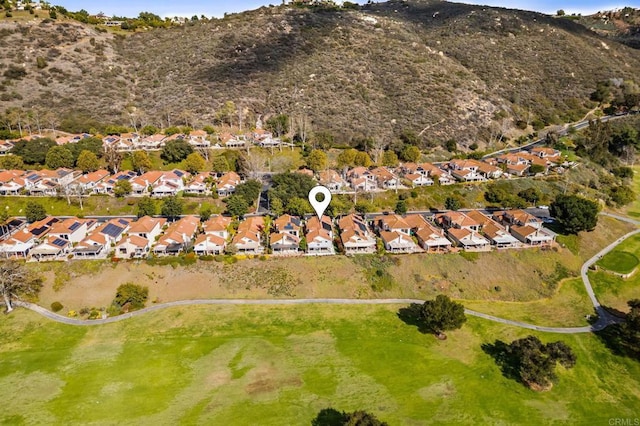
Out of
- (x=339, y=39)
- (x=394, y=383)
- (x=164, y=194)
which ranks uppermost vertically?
(x=339, y=39)

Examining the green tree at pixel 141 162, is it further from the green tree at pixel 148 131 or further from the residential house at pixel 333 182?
the residential house at pixel 333 182

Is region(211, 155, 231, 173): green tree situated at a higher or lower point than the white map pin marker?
higher

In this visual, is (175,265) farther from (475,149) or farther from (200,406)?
(475,149)

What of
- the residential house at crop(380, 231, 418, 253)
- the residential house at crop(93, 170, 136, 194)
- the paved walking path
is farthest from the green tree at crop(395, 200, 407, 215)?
the residential house at crop(93, 170, 136, 194)

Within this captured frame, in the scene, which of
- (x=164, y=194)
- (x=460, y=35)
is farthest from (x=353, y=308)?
(x=460, y=35)

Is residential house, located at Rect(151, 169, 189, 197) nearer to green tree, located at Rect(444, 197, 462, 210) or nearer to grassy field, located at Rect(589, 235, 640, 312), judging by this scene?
green tree, located at Rect(444, 197, 462, 210)

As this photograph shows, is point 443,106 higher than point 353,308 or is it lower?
higher
